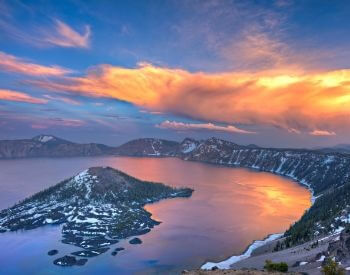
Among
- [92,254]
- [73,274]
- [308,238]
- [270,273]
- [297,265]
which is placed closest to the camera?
[270,273]

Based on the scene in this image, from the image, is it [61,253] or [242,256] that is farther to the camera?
[61,253]

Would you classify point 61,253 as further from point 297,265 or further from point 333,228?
point 333,228

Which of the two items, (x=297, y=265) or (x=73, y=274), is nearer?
(x=297, y=265)

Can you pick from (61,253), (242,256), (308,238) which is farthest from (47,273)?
(308,238)

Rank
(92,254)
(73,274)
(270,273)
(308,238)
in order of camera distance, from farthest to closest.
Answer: (92,254), (308,238), (73,274), (270,273)

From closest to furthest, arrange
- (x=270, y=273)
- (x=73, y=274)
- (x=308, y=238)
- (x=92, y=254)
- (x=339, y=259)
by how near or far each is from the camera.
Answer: (x=270, y=273) < (x=339, y=259) < (x=73, y=274) < (x=308, y=238) < (x=92, y=254)

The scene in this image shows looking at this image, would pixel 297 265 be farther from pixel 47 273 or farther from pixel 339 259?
pixel 47 273

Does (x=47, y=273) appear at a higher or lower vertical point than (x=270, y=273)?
lower

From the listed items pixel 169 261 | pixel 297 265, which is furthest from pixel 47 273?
pixel 297 265

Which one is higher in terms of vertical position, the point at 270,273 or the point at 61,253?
the point at 270,273

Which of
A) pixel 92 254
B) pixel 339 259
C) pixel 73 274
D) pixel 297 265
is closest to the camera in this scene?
pixel 339 259
